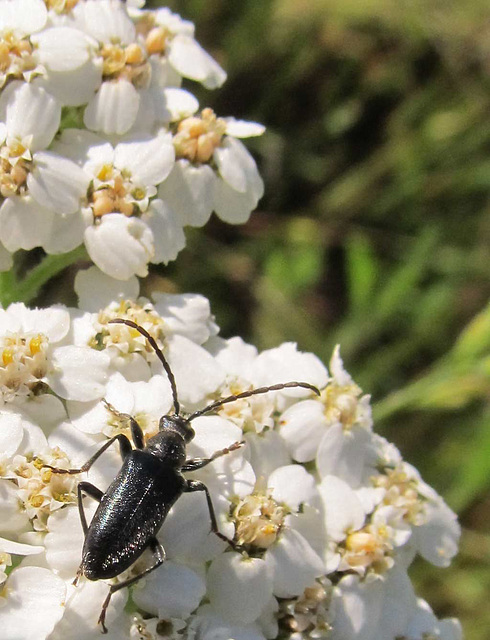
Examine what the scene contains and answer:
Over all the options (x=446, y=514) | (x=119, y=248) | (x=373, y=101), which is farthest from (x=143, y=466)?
(x=373, y=101)

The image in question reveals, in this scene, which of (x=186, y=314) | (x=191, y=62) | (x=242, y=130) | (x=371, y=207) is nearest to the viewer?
(x=186, y=314)

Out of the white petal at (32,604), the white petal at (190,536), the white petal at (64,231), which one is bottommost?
the white petal at (32,604)

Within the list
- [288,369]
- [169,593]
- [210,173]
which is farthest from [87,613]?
[210,173]

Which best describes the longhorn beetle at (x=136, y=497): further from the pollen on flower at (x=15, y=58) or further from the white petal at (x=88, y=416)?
the pollen on flower at (x=15, y=58)

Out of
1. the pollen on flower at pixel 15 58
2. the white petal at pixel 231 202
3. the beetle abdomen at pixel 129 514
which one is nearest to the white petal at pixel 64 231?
the pollen on flower at pixel 15 58

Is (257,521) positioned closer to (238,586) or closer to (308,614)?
(238,586)

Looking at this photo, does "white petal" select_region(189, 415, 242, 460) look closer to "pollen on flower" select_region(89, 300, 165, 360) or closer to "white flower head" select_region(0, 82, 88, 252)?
"pollen on flower" select_region(89, 300, 165, 360)
